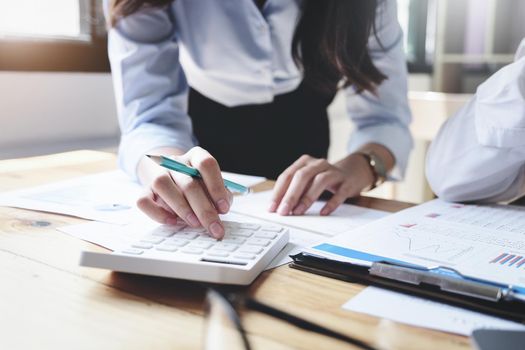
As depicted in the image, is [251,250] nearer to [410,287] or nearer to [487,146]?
[410,287]

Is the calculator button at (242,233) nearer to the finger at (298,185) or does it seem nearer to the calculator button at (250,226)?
the calculator button at (250,226)

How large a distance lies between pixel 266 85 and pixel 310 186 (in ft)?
1.22

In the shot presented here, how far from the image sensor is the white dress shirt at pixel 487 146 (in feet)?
2.00

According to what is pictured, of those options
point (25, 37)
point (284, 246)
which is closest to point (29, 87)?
point (25, 37)

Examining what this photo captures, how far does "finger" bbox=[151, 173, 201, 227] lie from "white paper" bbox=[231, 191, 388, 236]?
12cm

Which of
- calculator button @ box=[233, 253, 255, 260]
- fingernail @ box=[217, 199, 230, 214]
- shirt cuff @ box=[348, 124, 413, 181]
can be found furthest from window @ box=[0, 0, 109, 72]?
calculator button @ box=[233, 253, 255, 260]

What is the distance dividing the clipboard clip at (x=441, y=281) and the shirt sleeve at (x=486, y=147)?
292 millimetres

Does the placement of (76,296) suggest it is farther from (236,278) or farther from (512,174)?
(512,174)

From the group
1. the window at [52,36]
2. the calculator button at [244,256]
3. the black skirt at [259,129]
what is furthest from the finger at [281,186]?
the window at [52,36]

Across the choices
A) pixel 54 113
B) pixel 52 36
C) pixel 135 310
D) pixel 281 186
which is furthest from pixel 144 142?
pixel 52 36

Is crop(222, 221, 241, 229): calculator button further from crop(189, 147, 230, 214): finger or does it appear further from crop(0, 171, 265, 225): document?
crop(0, 171, 265, 225): document

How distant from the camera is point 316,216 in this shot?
621mm

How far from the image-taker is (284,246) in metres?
0.49

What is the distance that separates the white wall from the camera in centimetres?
119
